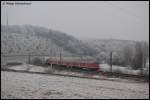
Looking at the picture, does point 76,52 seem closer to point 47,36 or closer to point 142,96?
point 47,36

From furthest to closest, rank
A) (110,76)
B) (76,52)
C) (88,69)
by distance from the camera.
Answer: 1. (76,52)
2. (88,69)
3. (110,76)

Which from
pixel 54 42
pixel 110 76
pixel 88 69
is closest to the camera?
pixel 110 76

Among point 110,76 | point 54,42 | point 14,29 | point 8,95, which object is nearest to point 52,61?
point 110,76

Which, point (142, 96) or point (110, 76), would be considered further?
point (110, 76)

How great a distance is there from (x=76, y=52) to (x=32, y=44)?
15010 mm

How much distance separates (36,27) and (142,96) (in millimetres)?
90263

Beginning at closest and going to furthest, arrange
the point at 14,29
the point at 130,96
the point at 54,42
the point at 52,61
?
the point at 130,96 → the point at 52,61 → the point at 54,42 → the point at 14,29

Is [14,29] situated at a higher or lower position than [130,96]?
higher

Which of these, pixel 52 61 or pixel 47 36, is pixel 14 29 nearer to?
pixel 47 36

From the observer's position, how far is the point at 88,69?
2631 cm

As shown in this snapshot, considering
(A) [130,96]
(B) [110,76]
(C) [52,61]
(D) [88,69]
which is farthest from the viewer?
(C) [52,61]

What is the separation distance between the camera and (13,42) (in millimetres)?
78688

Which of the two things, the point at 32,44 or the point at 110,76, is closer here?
the point at 110,76

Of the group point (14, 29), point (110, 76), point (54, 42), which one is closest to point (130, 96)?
point (110, 76)
